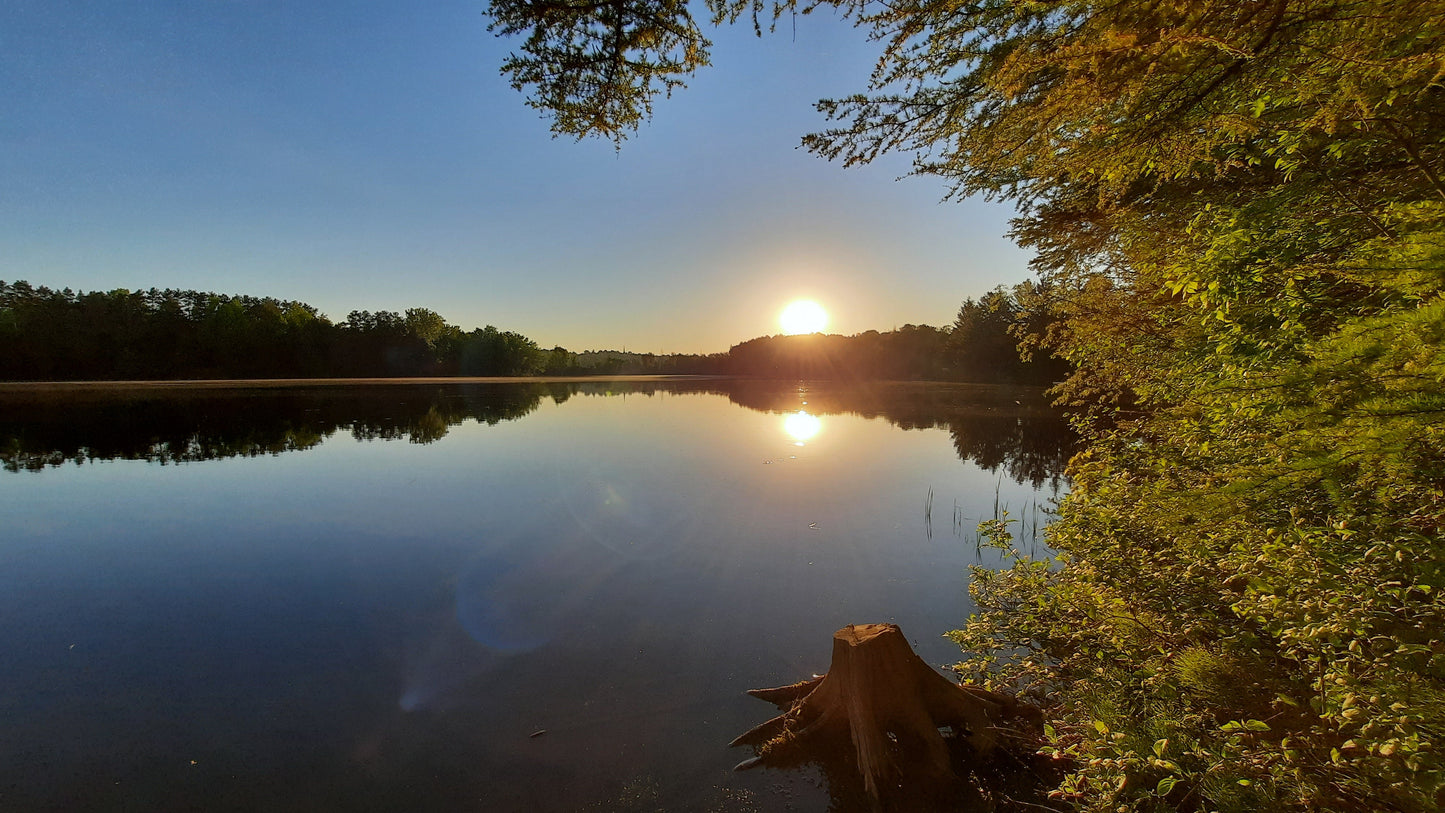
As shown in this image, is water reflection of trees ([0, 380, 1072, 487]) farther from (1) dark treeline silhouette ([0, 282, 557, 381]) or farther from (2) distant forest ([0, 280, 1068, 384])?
(1) dark treeline silhouette ([0, 282, 557, 381])

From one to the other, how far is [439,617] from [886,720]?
6.52 meters

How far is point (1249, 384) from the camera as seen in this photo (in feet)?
10.1

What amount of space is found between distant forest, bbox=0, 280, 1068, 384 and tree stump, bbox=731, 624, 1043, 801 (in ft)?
142

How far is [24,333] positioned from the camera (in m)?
61.0

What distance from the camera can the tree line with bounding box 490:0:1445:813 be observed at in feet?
7.31

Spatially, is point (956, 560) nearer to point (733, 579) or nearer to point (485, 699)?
point (733, 579)

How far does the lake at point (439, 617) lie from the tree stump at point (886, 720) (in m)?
0.40

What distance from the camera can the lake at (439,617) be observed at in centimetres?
462

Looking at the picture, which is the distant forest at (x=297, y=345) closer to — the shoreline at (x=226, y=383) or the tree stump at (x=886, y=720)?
the shoreline at (x=226, y=383)

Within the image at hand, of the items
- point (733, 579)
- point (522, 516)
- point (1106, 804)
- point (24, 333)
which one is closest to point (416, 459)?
point (522, 516)

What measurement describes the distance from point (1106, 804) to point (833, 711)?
8.43 feet

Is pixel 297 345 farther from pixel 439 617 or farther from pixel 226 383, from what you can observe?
pixel 439 617

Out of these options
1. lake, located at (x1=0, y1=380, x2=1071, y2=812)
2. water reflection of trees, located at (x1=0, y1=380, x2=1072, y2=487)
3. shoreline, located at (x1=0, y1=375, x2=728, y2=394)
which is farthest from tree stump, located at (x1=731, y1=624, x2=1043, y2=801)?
shoreline, located at (x1=0, y1=375, x2=728, y2=394)

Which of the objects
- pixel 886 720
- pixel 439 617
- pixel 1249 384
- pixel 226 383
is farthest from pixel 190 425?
pixel 226 383
